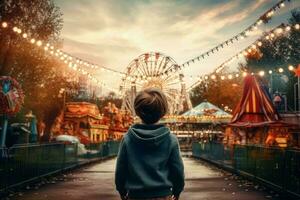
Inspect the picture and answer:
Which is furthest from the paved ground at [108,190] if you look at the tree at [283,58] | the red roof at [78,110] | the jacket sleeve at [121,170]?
the tree at [283,58]

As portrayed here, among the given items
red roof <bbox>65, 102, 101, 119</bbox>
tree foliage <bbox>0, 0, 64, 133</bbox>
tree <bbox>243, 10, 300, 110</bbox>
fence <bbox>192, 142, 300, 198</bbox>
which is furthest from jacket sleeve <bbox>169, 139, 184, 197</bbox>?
tree <bbox>243, 10, 300, 110</bbox>

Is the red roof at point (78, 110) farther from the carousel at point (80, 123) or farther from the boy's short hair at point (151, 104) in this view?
the boy's short hair at point (151, 104)

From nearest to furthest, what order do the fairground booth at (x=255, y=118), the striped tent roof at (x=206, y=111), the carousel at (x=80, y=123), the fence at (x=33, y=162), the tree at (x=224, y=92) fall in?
the fence at (x=33, y=162) → the fairground booth at (x=255, y=118) → the carousel at (x=80, y=123) → the striped tent roof at (x=206, y=111) → the tree at (x=224, y=92)

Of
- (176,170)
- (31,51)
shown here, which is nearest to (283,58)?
(31,51)

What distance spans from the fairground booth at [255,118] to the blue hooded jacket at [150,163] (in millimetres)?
21072

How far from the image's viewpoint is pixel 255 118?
2672 centimetres

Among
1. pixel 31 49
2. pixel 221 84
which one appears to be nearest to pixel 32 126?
pixel 31 49

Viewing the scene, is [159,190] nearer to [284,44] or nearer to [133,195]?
[133,195]

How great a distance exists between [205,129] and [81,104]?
88.4 ft

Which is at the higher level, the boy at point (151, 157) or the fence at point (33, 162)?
the boy at point (151, 157)

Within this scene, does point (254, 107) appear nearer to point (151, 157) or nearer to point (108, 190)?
point (108, 190)

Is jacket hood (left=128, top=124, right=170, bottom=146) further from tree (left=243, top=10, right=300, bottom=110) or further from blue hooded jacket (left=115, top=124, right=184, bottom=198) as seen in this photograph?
tree (left=243, top=10, right=300, bottom=110)

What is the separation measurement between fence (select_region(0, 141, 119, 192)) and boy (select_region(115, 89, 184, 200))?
28.5 ft

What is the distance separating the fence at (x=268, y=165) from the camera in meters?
12.3
